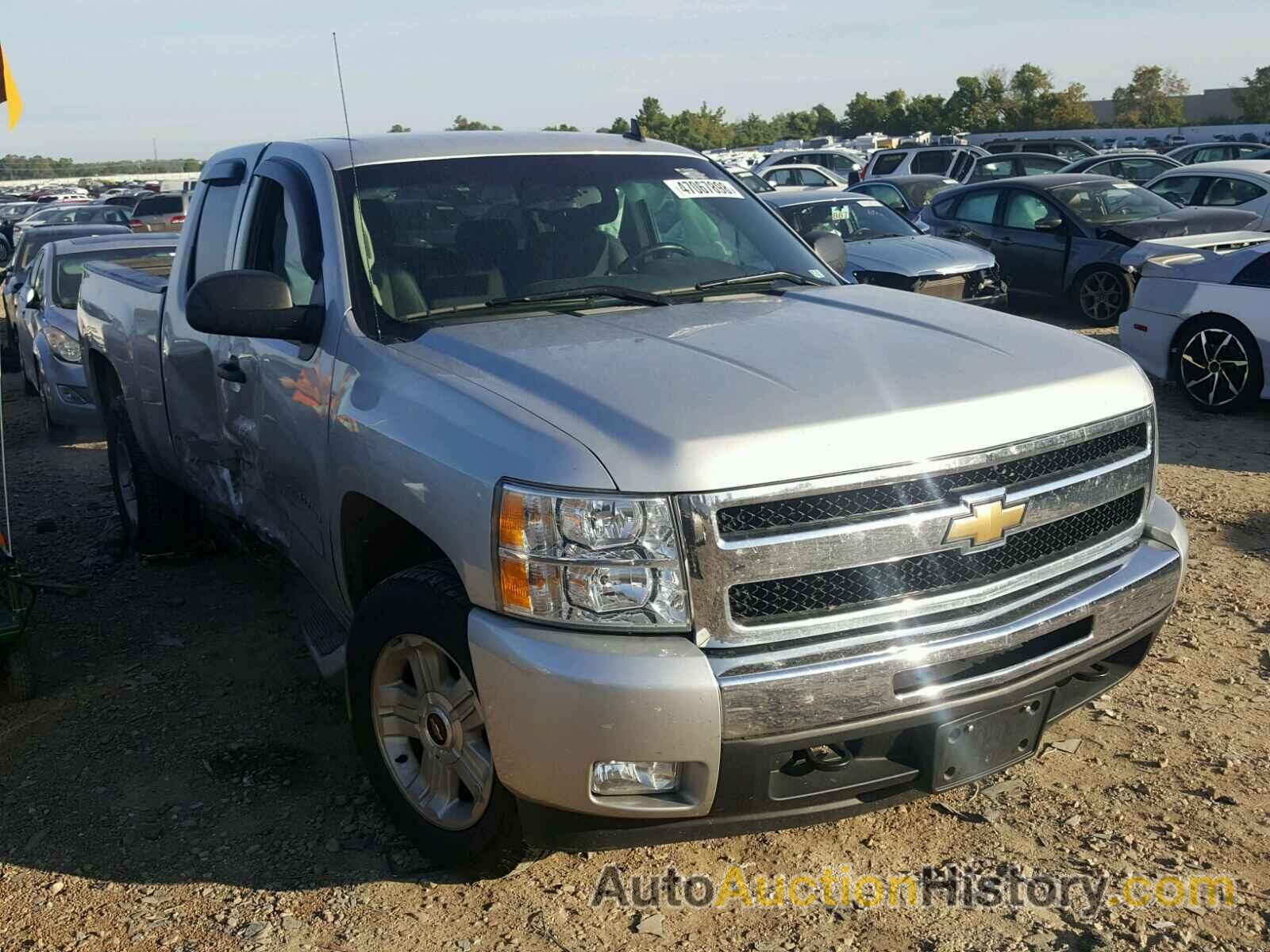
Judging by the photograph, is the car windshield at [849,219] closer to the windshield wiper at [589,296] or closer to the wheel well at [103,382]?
the wheel well at [103,382]

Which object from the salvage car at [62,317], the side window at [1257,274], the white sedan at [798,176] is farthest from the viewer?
the white sedan at [798,176]

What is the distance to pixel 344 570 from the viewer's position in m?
3.72

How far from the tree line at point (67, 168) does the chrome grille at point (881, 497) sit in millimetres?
90839

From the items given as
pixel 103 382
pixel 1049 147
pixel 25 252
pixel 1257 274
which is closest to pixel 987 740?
pixel 103 382

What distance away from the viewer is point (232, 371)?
14.5 ft

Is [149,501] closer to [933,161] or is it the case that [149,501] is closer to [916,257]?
[916,257]

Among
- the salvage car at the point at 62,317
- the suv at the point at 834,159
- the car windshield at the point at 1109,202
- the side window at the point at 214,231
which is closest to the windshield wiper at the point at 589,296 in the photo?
the side window at the point at 214,231

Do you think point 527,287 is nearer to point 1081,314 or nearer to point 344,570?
point 344,570

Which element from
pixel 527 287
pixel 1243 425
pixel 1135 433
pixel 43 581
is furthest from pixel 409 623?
pixel 1243 425

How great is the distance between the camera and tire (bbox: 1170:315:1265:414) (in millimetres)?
8398

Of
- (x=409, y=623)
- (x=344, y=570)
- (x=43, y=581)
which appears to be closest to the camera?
(x=409, y=623)

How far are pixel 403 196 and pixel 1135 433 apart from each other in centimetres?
234

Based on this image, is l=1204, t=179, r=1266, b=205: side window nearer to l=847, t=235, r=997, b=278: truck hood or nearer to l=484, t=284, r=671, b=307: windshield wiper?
l=847, t=235, r=997, b=278: truck hood

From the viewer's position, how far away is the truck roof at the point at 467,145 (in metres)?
4.19
